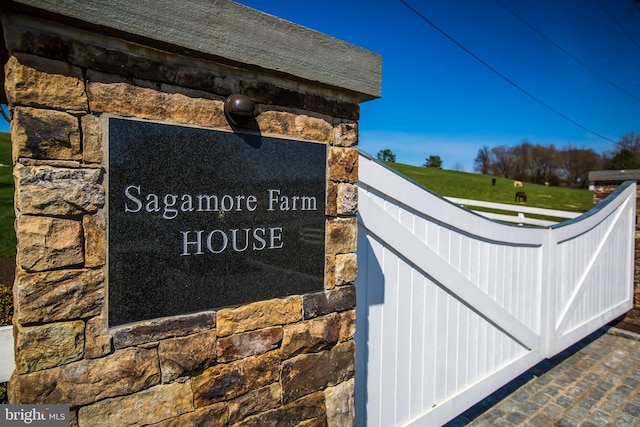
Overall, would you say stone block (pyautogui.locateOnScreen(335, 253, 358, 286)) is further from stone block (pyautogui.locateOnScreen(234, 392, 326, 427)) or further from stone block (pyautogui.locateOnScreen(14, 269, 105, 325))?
stone block (pyautogui.locateOnScreen(14, 269, 105, 325))

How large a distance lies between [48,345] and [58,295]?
161 millimetres

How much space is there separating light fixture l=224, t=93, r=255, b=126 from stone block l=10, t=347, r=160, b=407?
95cm

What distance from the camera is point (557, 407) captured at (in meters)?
3.68

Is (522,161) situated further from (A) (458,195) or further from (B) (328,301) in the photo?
(B) (328,301)

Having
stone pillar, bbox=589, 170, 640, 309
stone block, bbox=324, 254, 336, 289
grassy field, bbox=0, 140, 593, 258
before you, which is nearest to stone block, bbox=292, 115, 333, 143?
stone block, bbox=324, 254, 336, 289

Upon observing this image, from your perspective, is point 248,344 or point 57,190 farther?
point 248,344

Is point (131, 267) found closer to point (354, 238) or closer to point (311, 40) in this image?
point (354, 238)

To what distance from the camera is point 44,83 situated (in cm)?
122

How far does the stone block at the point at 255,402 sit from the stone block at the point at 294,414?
25 millimetres

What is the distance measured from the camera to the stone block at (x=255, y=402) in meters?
1.63

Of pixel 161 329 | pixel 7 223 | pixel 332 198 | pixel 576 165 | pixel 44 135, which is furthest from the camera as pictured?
pixel 576 165

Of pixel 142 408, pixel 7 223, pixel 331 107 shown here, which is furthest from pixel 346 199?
pixel 7 223

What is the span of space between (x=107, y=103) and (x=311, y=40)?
93 cm

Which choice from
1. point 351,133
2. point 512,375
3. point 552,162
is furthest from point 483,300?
point 552,162
